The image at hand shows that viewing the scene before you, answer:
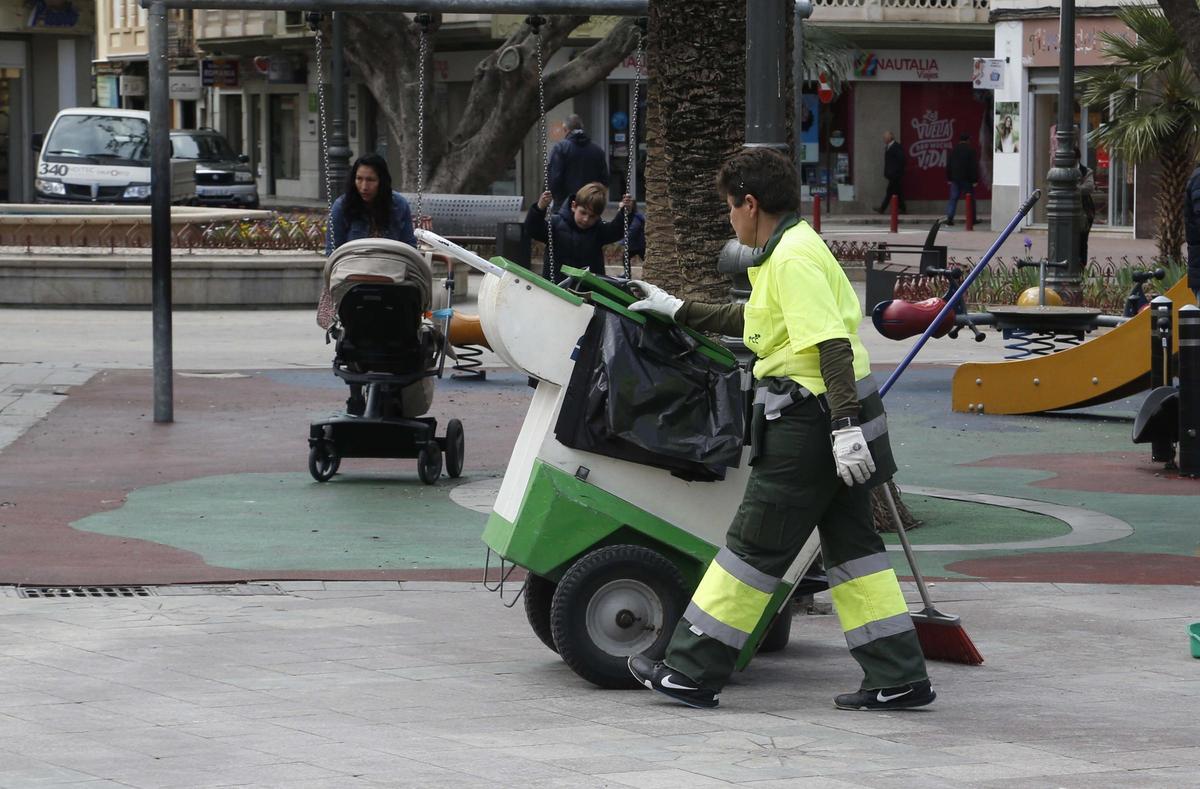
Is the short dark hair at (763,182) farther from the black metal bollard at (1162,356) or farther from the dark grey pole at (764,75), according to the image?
the black metal bollard at (1162,356)

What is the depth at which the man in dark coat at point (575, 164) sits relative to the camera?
21031 mm

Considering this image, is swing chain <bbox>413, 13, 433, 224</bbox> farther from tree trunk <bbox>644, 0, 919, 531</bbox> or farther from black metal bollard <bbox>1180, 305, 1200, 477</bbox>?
tree trunk <bbox>644, 0, 919, 531</bbox>

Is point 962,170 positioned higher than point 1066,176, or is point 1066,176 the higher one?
point 962,170

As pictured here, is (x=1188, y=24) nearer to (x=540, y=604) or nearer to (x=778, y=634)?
(x=778, y=634)

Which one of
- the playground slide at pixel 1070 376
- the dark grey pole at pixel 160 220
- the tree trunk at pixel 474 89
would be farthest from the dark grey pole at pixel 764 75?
the tree trunk at pixel 474 89

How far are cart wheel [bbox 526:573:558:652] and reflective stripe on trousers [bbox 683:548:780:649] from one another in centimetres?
78

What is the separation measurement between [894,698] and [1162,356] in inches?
300

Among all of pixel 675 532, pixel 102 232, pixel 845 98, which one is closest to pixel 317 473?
pixel 675 532

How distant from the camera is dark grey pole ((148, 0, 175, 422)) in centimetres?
1348

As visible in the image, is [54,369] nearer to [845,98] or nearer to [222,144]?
[222,144]

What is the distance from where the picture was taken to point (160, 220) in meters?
13.6

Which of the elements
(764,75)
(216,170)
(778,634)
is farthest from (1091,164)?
(778,634)

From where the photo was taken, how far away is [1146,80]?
26281 mm

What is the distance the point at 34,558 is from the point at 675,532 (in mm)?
3418
